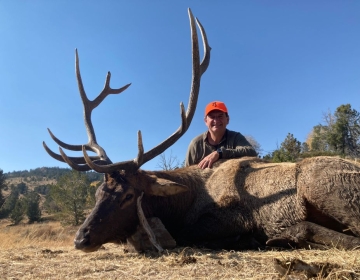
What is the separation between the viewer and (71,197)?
3097cm

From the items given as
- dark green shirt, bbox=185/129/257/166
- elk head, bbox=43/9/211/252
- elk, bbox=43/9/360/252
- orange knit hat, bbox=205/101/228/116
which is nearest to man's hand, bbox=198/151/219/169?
elk, bbox=43/9/360/252

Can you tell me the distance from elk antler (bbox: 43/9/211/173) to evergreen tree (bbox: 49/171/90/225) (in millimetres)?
25676

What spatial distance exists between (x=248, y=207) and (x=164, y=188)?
1188 mm

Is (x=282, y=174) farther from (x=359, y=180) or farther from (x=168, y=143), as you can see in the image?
(x=168, y=143)

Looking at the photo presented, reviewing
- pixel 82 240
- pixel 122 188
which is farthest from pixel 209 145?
pixel 82 240

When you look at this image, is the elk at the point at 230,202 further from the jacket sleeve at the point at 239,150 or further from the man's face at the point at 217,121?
the man's face at the point at 217,121

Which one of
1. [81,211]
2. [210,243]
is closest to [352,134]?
[81,211]

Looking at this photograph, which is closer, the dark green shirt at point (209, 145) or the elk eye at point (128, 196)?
the elk eye at point (128, 196)

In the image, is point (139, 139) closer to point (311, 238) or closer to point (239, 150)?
point (239, 150)

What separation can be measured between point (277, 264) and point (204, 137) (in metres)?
4.06

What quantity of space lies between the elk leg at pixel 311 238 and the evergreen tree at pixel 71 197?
94.4ft

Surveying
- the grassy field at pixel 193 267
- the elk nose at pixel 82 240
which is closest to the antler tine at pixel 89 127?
the elk nose at pixel 82 240

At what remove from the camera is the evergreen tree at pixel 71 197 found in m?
30.7

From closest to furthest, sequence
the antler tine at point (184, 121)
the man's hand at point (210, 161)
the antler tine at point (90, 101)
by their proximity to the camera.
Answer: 1. the antler tine at point (184, 121)
2. the man's hand at point (210, 161)
3. the antler tine at point (90, 101)
